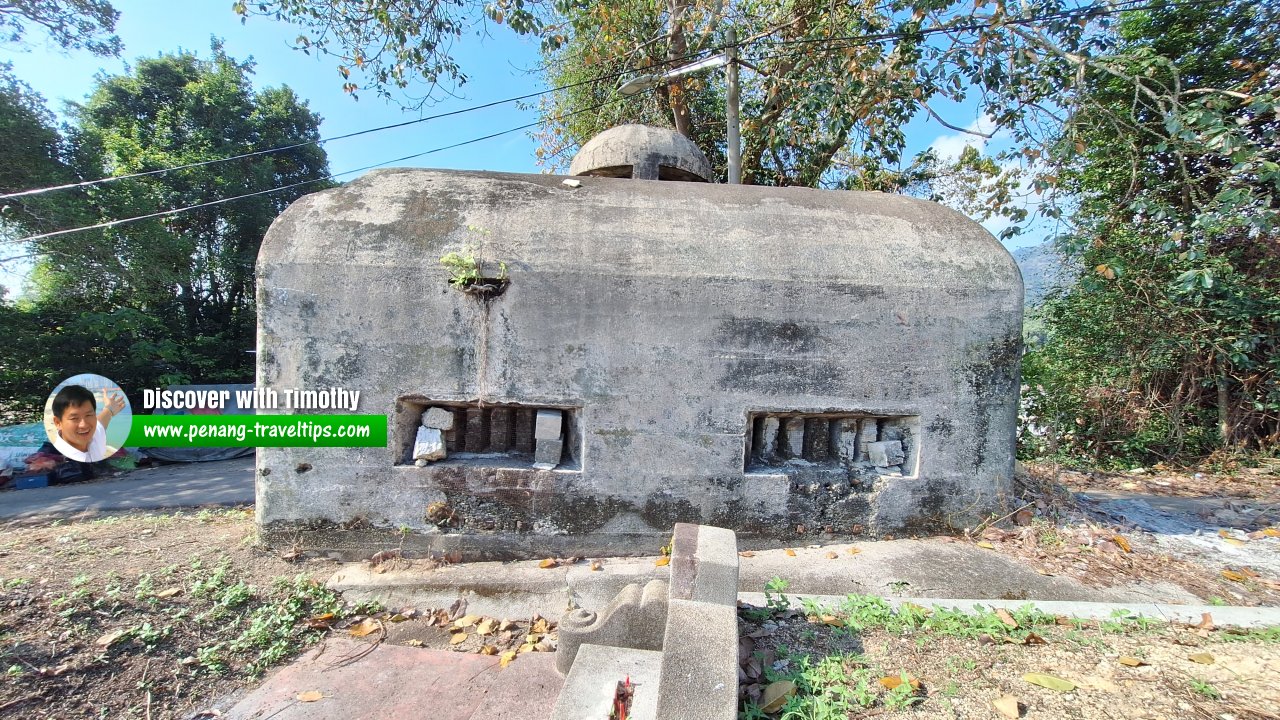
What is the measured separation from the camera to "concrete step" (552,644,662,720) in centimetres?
197

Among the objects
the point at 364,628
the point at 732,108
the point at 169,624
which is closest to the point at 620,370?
the point at 364,628

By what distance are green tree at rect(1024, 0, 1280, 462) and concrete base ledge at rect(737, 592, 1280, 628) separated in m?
4.07

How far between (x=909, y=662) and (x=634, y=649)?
3.83ft

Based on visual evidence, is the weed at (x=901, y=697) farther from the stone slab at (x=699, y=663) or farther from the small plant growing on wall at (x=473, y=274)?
the small plant growing on wall at (x=473, y=274)

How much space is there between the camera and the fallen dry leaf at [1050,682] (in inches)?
76.3

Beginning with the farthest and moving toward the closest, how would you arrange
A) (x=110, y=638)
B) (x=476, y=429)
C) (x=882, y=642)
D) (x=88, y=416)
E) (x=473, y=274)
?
(x=88, y=416)
(x=476, y=429)
(x=473, y=274)
(x=110, y=638)
(x=882, y=642)

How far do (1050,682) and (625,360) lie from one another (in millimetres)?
2420

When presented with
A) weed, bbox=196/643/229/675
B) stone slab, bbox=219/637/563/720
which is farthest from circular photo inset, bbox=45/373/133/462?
stone slab, bbox=219/637/563/720

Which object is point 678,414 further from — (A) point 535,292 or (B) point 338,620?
(B) point 338,620

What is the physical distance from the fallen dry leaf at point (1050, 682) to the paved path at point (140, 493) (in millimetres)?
7040

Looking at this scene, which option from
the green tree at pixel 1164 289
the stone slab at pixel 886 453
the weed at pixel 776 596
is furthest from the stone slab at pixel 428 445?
the green tree at pixel 1164 289

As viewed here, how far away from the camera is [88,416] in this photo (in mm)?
5469

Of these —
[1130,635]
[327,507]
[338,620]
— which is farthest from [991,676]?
[327,507]

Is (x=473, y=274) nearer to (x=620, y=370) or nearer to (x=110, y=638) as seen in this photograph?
(x=620, y=370)
